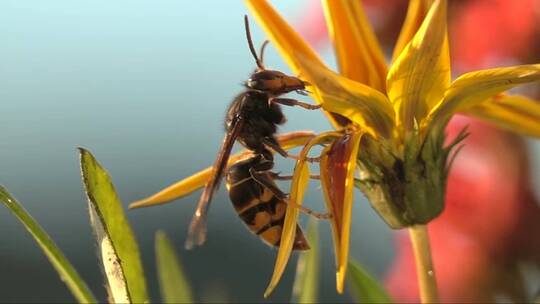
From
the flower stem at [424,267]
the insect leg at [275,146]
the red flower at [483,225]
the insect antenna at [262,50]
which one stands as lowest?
the red flower at [483,225]

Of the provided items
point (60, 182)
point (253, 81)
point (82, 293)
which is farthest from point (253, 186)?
point (60, 182)

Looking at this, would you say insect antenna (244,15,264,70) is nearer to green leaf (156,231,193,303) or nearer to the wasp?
the wasp

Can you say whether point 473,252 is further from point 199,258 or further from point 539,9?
point 199,258

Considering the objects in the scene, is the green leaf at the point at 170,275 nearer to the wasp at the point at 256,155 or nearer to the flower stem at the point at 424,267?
the wasp at the point at 256,155

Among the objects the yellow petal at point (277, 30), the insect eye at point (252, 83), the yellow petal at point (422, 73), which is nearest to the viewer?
the yellow petal at point (422, 73)

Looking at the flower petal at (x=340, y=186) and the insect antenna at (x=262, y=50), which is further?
the insect antenna at (x=262, y=50)

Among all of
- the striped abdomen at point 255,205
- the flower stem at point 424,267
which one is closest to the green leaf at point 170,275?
the striped abdomen at point 255,205
